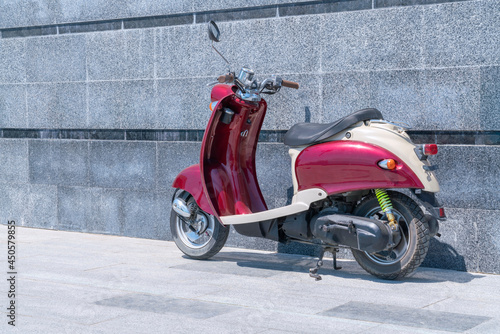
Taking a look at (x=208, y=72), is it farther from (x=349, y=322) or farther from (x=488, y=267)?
(x=349, y=322)

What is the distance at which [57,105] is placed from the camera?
9.24m

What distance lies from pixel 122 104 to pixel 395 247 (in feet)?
13.3

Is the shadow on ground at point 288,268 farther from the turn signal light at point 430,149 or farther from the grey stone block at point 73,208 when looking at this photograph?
the grey stone block at point 73,208

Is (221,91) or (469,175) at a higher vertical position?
(221,91)

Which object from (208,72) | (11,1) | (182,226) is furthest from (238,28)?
(11,1)

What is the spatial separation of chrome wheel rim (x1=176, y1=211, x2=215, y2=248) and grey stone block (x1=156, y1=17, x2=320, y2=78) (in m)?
1.69

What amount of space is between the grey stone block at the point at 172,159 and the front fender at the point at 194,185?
949 mm

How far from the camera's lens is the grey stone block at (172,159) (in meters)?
8.10

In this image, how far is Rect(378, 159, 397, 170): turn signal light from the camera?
5637 mm

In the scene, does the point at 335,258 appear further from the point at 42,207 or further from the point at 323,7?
the point at 42,207

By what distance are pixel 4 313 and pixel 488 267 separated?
389cm

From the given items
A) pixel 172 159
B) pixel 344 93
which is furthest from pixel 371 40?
pixel 172 159

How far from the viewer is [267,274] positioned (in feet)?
20.7

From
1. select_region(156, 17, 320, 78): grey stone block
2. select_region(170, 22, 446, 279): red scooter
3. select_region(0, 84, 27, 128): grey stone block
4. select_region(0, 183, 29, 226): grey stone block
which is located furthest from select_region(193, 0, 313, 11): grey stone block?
select_region(0, 183, 29, 226): grey stone block
